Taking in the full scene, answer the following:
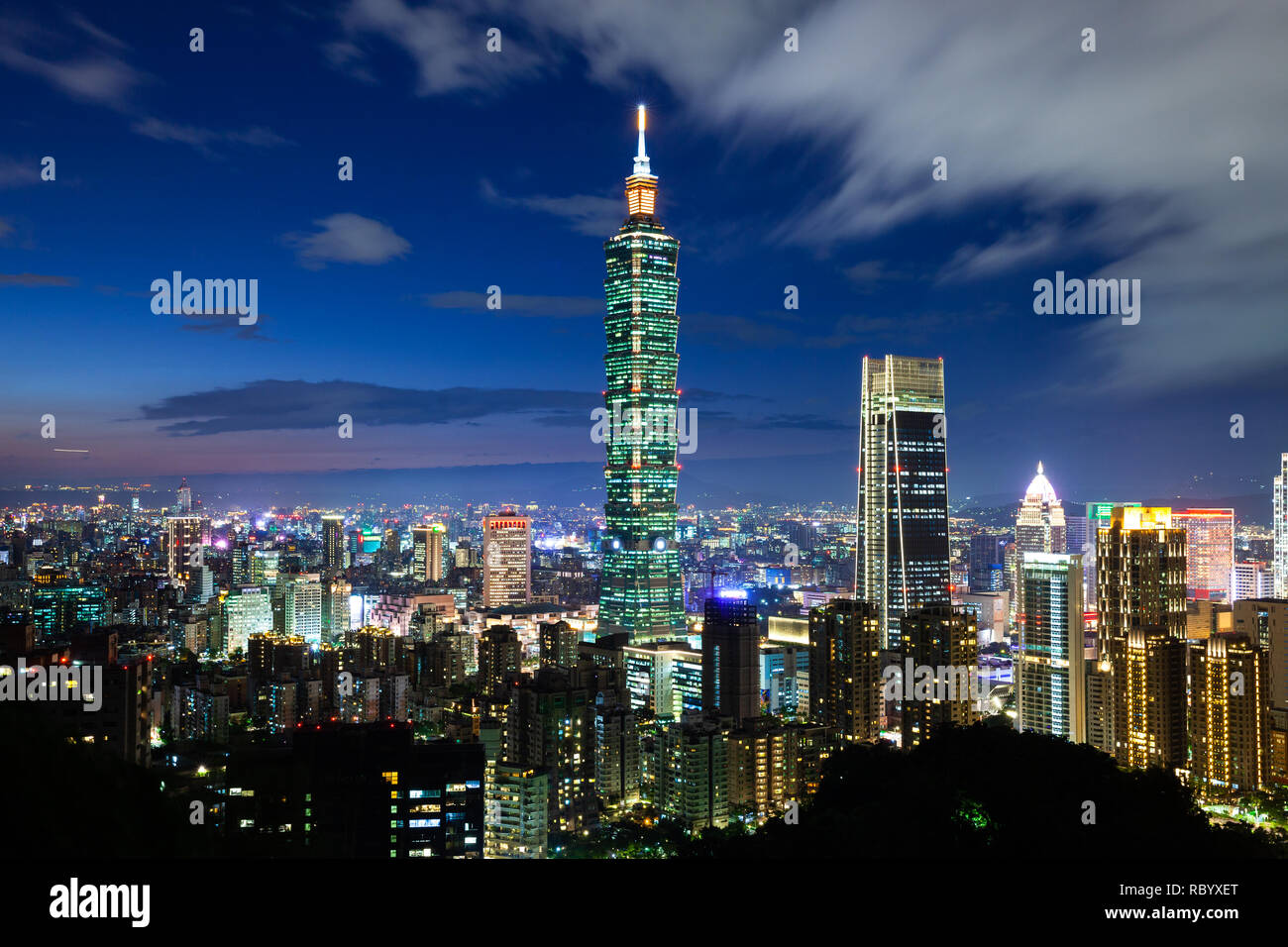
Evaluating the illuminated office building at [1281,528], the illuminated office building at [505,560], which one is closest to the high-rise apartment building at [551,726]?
the illuminated office building at [1281,528]

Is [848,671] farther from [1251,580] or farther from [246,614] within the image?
[246,614]

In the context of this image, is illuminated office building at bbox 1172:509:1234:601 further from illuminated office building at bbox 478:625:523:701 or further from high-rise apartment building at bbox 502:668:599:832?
illuminated office building at bbox 478:625:523:701

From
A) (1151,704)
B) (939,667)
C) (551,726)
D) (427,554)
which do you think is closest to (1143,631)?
(1151,704)

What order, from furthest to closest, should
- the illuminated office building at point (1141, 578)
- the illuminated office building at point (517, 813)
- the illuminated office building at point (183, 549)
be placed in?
A: 1. the illuminated office building at point (183, 549)
2. the illuminated office building at point (1141, 578)
3. the illuminated office building at point (517, 813)

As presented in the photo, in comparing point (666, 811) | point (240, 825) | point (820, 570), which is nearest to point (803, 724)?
point (666, 811)

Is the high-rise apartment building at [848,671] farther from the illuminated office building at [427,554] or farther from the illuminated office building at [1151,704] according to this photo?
the illuminated office building at [427,554]
